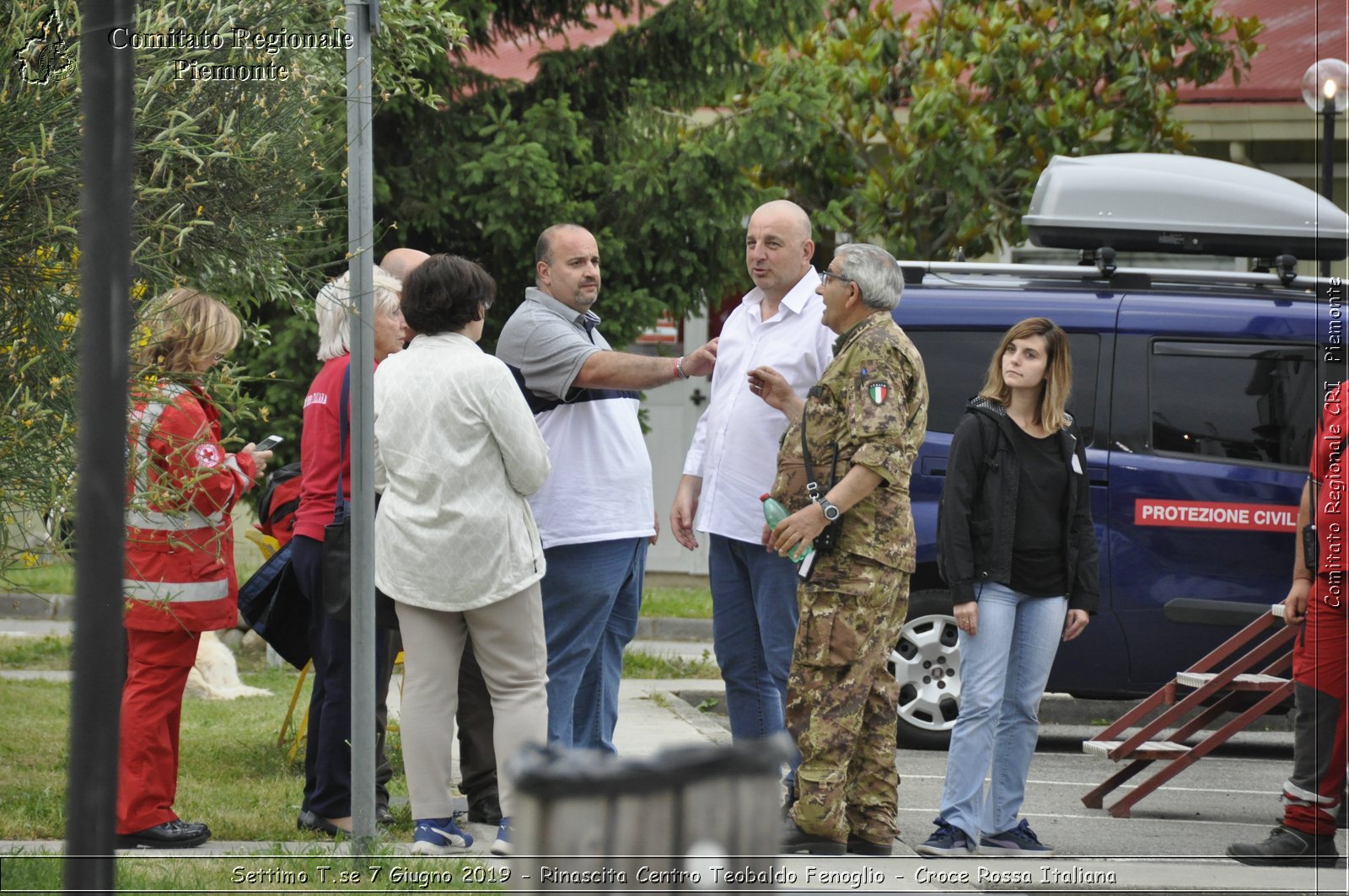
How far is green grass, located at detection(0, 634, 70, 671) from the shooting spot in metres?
9.98

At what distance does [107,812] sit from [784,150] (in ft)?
29.0

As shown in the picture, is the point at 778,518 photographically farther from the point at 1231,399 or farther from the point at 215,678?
the point at 215,678

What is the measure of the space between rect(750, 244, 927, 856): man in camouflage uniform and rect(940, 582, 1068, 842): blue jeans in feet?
0.95

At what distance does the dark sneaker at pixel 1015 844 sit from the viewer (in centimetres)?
554

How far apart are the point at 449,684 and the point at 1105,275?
450cm

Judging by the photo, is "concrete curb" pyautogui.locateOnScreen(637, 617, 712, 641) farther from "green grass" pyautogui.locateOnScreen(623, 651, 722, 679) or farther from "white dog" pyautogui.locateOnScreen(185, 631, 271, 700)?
"white dog" pyautogui.locateOnScreen(185, 631, 271, 700)

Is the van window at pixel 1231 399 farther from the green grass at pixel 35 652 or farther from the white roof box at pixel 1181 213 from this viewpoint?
Result: the green grass at pixel 35 652

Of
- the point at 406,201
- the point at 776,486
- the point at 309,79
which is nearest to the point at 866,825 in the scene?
the point at 776,486

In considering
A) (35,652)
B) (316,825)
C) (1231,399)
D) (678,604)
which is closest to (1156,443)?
(1231,399)

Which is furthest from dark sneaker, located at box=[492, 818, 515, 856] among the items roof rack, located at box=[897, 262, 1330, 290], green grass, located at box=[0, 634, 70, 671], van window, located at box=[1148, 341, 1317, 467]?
green grass, located at box=[0, 634, 70, 671]

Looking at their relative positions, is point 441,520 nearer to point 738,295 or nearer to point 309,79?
point 309,79

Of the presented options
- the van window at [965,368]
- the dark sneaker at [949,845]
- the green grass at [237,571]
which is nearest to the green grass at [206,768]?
the dark sneaker at [949,845]

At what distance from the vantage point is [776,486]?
214 inches

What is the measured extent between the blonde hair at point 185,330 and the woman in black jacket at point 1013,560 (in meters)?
2.55
